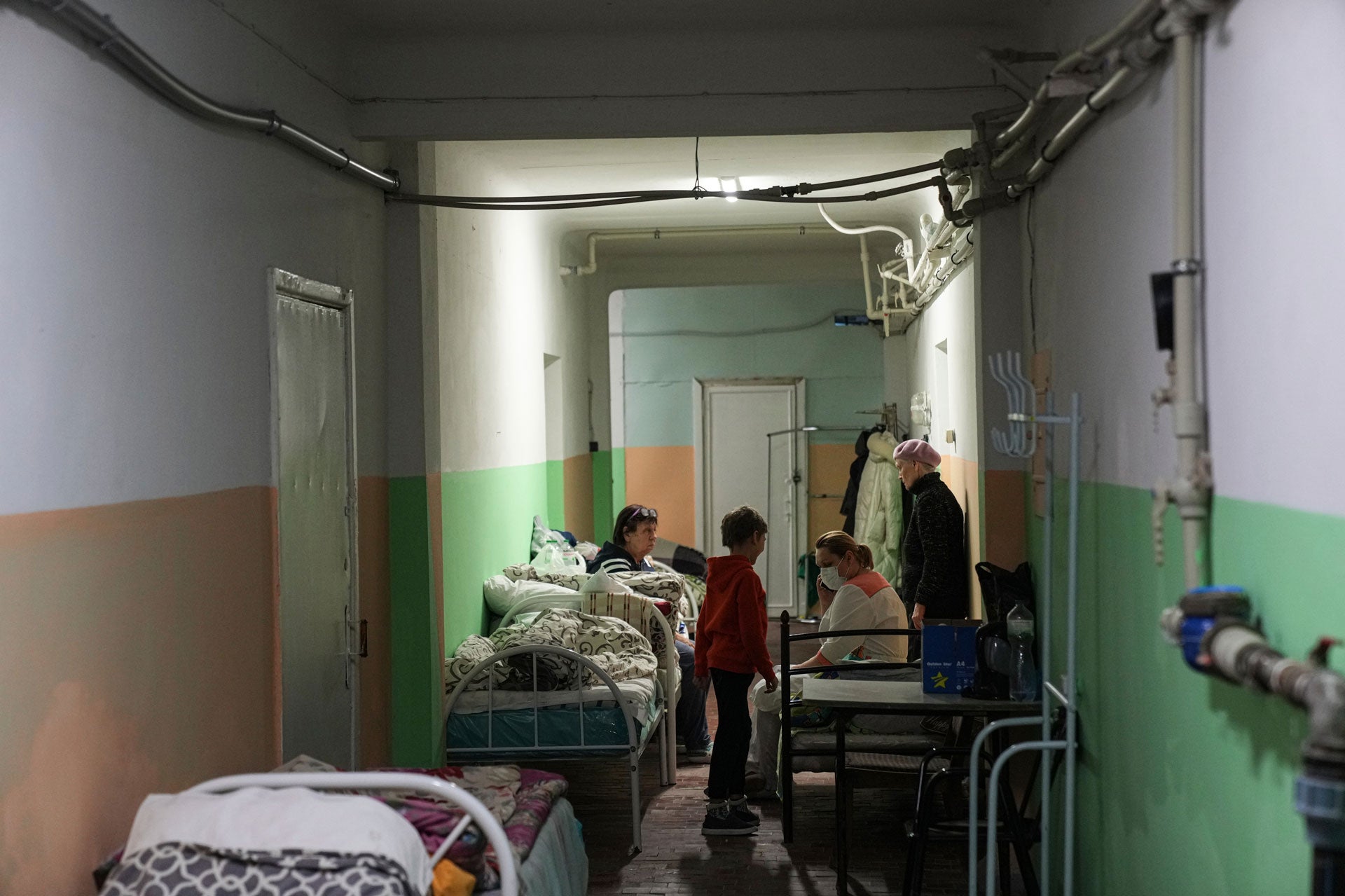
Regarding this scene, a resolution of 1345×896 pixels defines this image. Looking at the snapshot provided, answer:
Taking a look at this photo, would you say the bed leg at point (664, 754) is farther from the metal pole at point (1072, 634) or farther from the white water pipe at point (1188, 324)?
the white water pipe at point (1188, 324)

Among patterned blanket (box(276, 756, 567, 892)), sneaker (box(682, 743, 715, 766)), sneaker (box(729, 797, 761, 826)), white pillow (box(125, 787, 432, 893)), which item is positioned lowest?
sneaker (box(682, 743, 715, 766))

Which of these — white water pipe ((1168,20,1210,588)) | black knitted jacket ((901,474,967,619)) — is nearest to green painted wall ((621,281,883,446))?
black knitted jacket ((901,474,967,619))

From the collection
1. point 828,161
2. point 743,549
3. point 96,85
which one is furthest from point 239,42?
point 828,161

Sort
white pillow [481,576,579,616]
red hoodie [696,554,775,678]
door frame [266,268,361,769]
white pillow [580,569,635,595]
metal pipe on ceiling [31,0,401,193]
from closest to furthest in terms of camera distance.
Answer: metal pipe on ceiling [31,0,401,193], door frame [266,268,361,769], red hoodie [696,554,775,678], white pillow [580,569,635,595], white pillow [481,576,579,616]

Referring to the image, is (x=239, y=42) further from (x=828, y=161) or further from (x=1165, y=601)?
(x=828, y=161)

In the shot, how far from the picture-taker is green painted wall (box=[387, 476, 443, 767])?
16.0ft

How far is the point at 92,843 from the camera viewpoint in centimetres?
262

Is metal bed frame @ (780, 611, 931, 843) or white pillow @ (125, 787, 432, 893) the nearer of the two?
white pillow @ (125, 787, 432, 893)

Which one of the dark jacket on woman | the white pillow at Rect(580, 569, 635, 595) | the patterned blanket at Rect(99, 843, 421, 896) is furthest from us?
the dark jacket on woman

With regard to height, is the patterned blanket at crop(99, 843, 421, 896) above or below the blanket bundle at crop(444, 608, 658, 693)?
above

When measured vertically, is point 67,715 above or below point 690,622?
above

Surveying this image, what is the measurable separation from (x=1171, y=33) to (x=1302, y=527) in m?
1.01

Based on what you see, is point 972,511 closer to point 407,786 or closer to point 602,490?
point 407,786

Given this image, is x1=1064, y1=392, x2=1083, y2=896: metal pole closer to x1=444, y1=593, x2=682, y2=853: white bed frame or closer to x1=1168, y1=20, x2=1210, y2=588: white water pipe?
x1=1168, y1=20, x2=1210, y2=588: white water pipe
